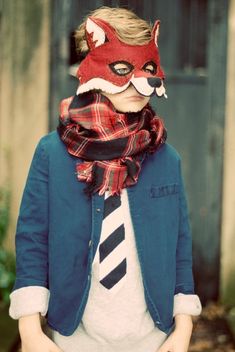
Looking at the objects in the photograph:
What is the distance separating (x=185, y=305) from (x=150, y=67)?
808 millimetres

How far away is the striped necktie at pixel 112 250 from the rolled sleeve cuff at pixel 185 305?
0.81 ft

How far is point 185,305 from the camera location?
2.45m

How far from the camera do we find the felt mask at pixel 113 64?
7.74 feet

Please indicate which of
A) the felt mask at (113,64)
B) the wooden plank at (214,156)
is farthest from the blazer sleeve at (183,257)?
the wooden plank at (214,156)

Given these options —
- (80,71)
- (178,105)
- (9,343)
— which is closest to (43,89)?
(178,105)

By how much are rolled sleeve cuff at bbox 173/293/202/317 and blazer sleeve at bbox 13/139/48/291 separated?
0.46 m

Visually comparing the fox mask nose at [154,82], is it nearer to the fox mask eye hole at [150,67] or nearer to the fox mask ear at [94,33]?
the fox mask eye hole at [150,67]

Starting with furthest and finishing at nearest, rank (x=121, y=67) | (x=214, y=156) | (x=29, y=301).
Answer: (x=214, y=156), (x=121, y=67), (x=29, y=301)

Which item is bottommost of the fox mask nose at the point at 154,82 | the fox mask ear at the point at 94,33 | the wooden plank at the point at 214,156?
the wooden plank at the point at 214,156

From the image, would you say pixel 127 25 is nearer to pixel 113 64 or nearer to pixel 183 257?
pixel 113 64

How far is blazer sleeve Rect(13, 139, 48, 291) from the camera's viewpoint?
2.33m

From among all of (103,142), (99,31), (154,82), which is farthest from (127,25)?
(103,142)

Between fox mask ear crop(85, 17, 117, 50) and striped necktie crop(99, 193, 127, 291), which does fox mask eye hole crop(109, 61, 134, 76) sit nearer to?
fox mask ear crop(85, 17, 117, 50)

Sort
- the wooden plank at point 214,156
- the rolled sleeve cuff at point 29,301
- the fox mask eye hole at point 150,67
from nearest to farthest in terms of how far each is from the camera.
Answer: the rolled sleeve cuff at point 29,301 < the fox mask eye hole at point 150,67 < the wooden plank at point 214,156
